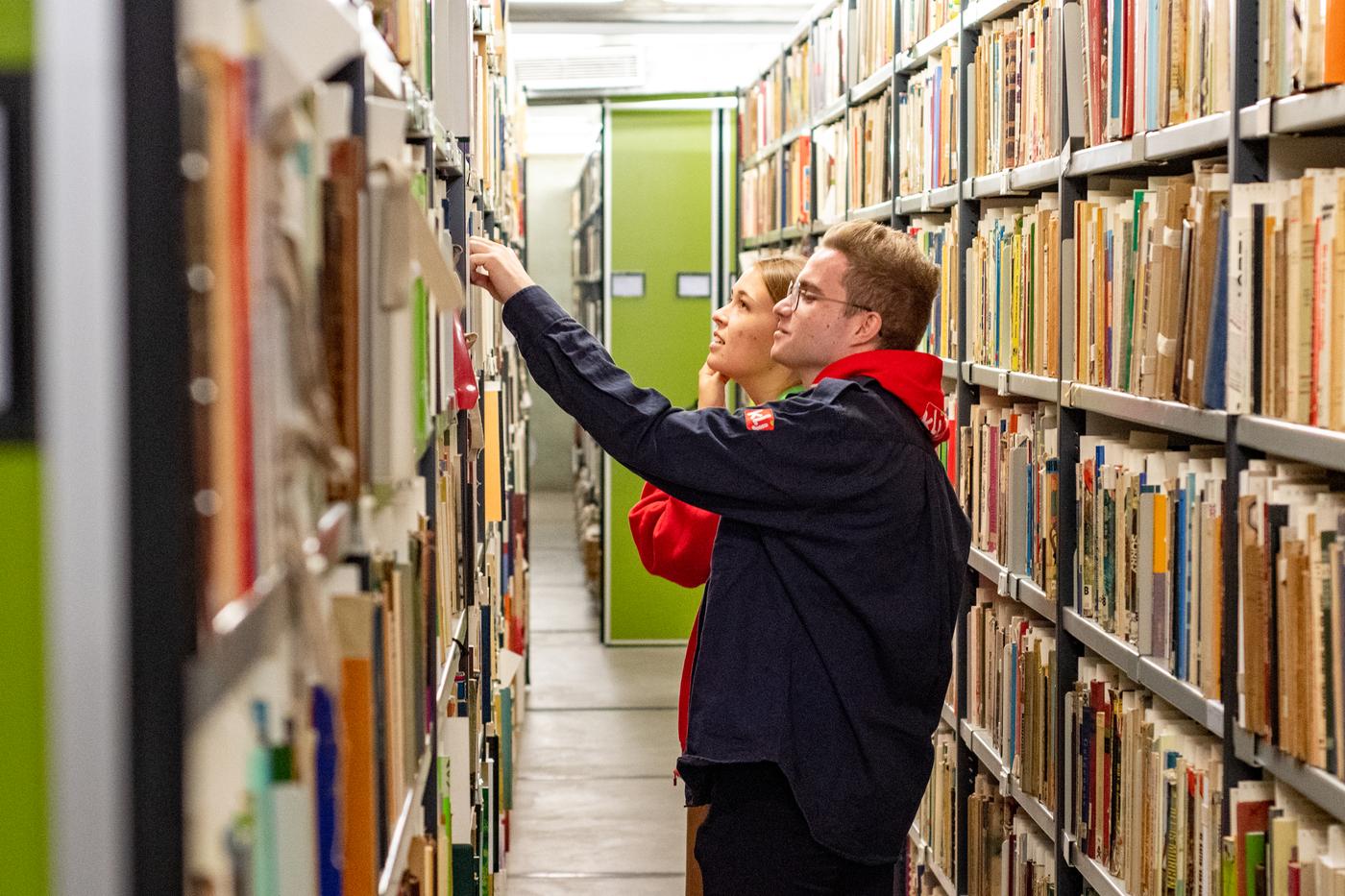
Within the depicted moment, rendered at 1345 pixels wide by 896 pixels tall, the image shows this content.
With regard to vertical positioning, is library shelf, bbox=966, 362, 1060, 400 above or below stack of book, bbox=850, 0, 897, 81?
below

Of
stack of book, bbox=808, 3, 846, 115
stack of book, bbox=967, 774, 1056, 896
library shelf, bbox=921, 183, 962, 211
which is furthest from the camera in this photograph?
stack of book, bbox=808, 3, 846, 115

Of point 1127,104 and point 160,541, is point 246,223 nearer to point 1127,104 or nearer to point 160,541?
point 160,541

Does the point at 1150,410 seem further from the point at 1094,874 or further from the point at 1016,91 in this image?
the point at 1016,91

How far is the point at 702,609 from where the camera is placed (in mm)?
2299

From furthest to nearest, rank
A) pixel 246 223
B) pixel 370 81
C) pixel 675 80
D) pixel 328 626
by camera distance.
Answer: pixel 675 80
pixel 370 81
pixel 328 626
pixel 246 223

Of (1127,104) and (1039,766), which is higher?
(1127,104)

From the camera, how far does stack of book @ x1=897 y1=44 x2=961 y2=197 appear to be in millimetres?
3547

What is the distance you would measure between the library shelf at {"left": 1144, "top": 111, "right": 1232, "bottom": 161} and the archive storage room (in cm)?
1

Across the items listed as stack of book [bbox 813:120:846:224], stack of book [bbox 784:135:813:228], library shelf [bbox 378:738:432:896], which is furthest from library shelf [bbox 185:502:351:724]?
stack of book [bbox 784:135:813:228]

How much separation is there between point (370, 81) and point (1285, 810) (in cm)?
146

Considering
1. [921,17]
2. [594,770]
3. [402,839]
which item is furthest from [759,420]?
[594,770]

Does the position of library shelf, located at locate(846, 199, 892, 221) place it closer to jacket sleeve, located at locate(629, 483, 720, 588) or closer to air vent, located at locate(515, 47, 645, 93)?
jacket sleeve, located at locate(629, 483, 720, 588)

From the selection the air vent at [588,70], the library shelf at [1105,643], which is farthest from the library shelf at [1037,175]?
the air vent at [588,70]

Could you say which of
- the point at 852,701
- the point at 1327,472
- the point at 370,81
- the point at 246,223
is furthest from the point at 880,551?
the point at 246,223
